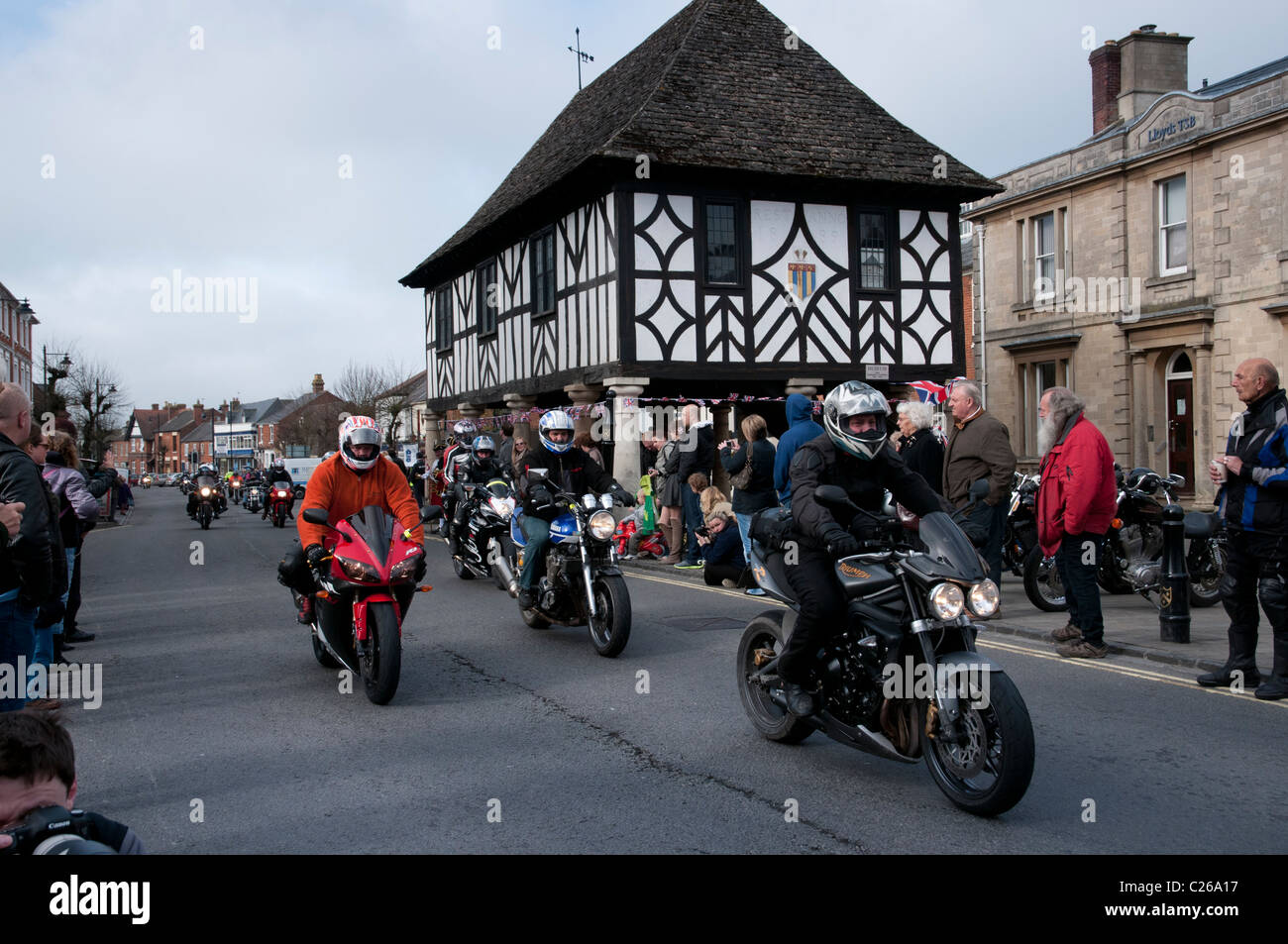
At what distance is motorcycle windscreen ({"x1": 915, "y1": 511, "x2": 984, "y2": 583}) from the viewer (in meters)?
4.68

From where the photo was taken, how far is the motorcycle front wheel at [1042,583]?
10422 mm

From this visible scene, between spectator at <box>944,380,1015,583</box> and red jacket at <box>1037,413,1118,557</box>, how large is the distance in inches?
41.9

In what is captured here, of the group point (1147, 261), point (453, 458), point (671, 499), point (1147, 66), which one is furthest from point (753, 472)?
point (1147, 66)

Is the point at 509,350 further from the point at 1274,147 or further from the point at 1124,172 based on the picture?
the point at 1274,147

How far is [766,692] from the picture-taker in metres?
5.99

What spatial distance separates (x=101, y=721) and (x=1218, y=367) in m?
23.2

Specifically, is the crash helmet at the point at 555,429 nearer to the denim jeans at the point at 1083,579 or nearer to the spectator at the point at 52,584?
the spectator at the point at 52,584

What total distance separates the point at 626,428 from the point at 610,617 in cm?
1226

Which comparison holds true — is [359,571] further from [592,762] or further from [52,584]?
[592,762]

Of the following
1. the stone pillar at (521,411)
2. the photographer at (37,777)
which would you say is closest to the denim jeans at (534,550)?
the photographer at (37,777)

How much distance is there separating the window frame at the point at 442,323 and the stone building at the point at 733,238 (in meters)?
6.17

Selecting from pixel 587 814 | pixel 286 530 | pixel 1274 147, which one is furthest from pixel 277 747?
pixel 1274 147

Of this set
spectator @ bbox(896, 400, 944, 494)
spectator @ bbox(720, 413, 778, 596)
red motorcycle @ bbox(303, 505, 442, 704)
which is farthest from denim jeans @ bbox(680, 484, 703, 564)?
red motorcycle @ bbox(303, 505, 442, 704)

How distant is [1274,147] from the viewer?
22.2m
